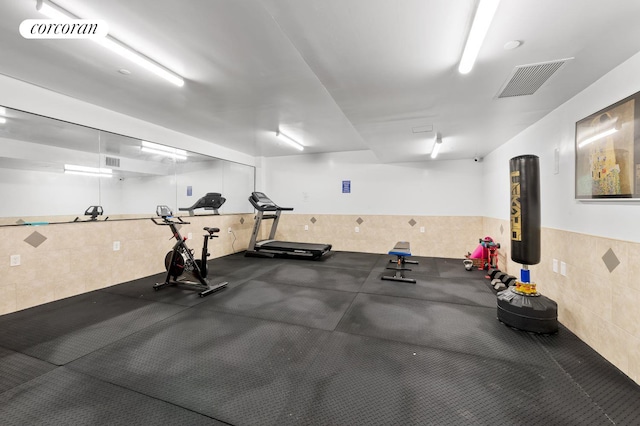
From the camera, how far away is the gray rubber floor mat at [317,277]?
13.9ft

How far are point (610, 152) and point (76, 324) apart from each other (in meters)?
5.34

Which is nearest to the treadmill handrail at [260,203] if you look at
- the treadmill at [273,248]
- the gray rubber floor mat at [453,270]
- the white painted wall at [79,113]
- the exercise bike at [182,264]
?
the treadmill at [273,248]

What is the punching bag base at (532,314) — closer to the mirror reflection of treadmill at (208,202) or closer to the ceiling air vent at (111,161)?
the mirror reflection of treadmill at (208,202)

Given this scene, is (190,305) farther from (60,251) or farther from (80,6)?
(80,6)

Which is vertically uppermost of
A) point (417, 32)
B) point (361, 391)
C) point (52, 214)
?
point (417, 32)

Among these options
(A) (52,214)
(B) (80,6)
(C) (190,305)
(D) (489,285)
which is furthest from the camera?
(D) (489,285)

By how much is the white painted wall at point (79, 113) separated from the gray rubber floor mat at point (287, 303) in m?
3.12

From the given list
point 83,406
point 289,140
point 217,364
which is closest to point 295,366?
point 217,364

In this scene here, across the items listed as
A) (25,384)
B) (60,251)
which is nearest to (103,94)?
(60,251)

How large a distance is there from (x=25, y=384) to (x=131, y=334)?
779 mm

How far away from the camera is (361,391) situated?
1819 mm

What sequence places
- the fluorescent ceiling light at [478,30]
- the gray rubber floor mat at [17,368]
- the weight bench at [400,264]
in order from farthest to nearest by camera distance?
1. the weight bench at [400,264]
2. the gray rubber floor mat at [17,368]
3. the fluorescent ceiling light at [478,30]

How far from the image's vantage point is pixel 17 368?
2.05 m

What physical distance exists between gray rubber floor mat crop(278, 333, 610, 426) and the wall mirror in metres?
4.22
